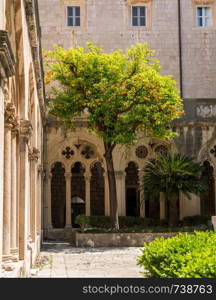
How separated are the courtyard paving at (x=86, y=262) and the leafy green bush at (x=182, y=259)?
10.4 ft

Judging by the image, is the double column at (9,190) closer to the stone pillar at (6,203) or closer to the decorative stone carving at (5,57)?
the stone pillar at (6,203)

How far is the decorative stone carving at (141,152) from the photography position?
842 inches

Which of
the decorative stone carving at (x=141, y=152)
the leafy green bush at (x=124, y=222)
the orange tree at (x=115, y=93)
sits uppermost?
the orange tree at (x=115, y=93)

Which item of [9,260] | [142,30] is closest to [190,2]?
[142,30]

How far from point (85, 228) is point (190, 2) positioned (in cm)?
1310

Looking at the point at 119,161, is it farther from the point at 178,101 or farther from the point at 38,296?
the point at 38,296

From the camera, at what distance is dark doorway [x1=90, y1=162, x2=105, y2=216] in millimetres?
23703

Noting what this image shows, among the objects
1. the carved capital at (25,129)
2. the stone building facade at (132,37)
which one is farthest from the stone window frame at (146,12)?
the carved capital at (25,129)

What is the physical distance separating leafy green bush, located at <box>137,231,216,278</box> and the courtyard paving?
3.17 metres

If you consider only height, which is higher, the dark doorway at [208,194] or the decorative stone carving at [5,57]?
the decorative stone carving at [5,57]

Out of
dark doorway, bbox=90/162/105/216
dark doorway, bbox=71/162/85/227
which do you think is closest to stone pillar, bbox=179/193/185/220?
dark doorway, bbox=90/162/105/216

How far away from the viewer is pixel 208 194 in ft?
73.5

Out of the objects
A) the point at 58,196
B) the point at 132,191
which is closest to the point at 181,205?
the point at 132,191

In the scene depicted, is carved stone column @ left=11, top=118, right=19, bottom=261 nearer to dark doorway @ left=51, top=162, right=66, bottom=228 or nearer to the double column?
the double column
